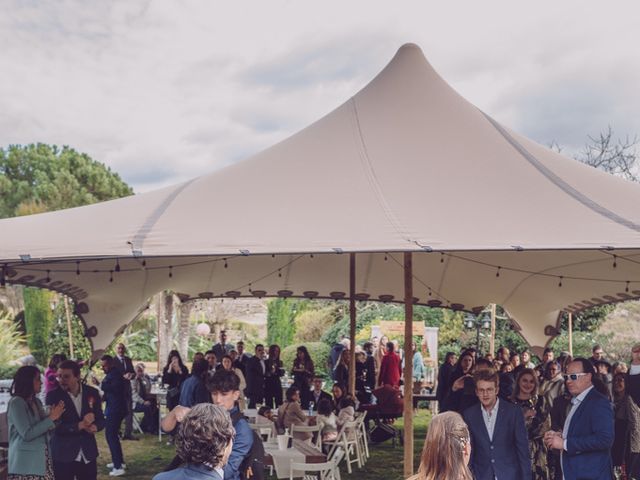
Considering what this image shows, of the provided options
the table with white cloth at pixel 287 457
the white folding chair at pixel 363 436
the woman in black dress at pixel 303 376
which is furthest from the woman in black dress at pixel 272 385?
the table with white cloth at pixel 287 457

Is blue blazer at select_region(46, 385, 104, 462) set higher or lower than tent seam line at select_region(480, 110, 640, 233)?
lower

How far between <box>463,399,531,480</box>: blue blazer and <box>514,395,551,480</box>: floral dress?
1600 mm

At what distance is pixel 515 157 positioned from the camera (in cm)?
570

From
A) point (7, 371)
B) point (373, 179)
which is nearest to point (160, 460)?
point (373, 179)

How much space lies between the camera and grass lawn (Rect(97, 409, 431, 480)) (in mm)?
7719

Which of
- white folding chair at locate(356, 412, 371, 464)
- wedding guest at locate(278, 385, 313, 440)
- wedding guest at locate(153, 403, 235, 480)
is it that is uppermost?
wedding guest at locate(153, 403, 235, 480)

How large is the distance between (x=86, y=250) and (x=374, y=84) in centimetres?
359

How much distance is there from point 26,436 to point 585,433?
11.5ft

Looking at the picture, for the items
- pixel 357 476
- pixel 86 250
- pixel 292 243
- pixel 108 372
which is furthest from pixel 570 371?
pixel 108 372

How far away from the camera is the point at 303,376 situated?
10891 mm

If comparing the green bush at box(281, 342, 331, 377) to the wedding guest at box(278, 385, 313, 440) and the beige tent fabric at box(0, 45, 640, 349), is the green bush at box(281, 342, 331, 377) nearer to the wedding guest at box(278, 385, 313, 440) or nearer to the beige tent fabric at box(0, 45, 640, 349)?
the beige tent fabric at box(0, 45, 640, 349)

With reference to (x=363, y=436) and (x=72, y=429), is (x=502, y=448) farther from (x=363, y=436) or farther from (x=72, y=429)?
(x=363, y=436)

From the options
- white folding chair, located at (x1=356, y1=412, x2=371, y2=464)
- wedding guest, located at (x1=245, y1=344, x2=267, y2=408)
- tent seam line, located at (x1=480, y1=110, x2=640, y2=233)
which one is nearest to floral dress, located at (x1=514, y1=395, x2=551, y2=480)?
tent seam line, located at (x1=480, y1=110, x2=640, y2=233)

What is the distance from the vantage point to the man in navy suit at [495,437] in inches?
149
